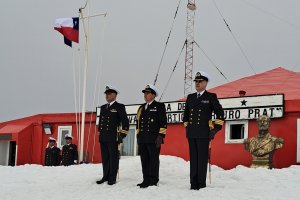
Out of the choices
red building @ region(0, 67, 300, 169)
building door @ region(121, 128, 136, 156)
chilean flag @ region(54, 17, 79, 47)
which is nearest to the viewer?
red building @ region(0, 67, 300, 169)

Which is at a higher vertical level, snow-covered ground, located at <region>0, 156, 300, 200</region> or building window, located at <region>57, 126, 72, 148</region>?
building window, located at <region>57, 126, 72, 148</region>


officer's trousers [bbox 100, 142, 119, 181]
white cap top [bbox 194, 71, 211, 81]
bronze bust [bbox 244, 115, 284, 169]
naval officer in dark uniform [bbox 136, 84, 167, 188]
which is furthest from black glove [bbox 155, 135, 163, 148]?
bronze bust [bbox 244, 115, 284, 169]

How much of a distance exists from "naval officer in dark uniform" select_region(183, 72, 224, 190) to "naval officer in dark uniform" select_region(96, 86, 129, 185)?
53.5 inches

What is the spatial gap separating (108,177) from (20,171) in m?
2.97

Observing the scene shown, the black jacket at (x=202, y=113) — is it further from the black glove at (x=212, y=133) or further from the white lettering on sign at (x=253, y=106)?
the white lettering on sign at (x=253, y=106)

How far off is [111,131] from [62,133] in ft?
26.6

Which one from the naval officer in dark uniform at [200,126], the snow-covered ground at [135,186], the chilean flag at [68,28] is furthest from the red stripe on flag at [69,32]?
the naval officer in dark uniform at [200,126]

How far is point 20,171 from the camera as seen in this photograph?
32.6ft

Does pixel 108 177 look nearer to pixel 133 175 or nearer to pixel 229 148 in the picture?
pixel 133 175

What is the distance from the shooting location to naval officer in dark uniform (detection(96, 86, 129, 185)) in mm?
7969

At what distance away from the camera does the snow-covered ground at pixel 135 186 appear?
6395 mm

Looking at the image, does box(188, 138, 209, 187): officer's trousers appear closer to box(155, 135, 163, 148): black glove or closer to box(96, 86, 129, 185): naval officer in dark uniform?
box(155, 135, 163, 148): black glove

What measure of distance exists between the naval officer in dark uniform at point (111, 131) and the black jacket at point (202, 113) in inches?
54.5

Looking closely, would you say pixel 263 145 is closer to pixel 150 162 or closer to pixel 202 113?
pixel 202 113
